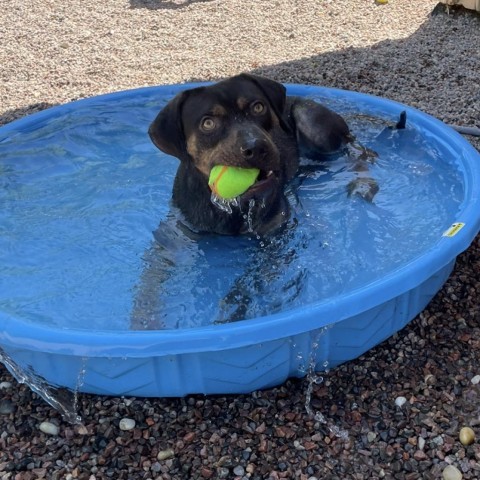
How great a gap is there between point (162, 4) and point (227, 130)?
308 inches

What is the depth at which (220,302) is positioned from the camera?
4.41m

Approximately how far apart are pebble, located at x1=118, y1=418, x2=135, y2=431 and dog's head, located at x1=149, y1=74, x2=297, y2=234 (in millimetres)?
1484

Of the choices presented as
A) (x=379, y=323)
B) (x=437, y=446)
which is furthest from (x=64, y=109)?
(x=437, y=446)

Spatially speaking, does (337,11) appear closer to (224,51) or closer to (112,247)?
(224,51)

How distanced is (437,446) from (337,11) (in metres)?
8.16

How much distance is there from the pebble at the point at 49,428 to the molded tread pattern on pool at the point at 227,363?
0.85 feet

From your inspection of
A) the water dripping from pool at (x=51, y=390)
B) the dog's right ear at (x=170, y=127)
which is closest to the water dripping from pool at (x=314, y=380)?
the water dripping from pool at (x=51, y=390)

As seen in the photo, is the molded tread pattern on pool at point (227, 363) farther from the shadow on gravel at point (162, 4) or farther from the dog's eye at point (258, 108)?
the shadow on gravel at point (162, 4)

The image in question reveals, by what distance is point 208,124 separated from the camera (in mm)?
4367

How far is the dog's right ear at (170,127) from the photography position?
4477 mm

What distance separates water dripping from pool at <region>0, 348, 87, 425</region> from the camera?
12.7ft

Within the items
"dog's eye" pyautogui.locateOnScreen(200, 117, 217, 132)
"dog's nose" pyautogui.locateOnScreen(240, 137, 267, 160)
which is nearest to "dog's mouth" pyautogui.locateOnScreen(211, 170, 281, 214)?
"dog's nose" pyautogui.locateOnScreen(240, 137, 267, 160)

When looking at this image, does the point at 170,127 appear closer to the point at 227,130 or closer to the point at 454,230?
the point at 227,130

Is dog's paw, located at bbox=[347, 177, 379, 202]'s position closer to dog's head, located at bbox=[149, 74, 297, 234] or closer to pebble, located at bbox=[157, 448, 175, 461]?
dog's head, located at bbox=[149, 74, 297, 234]
